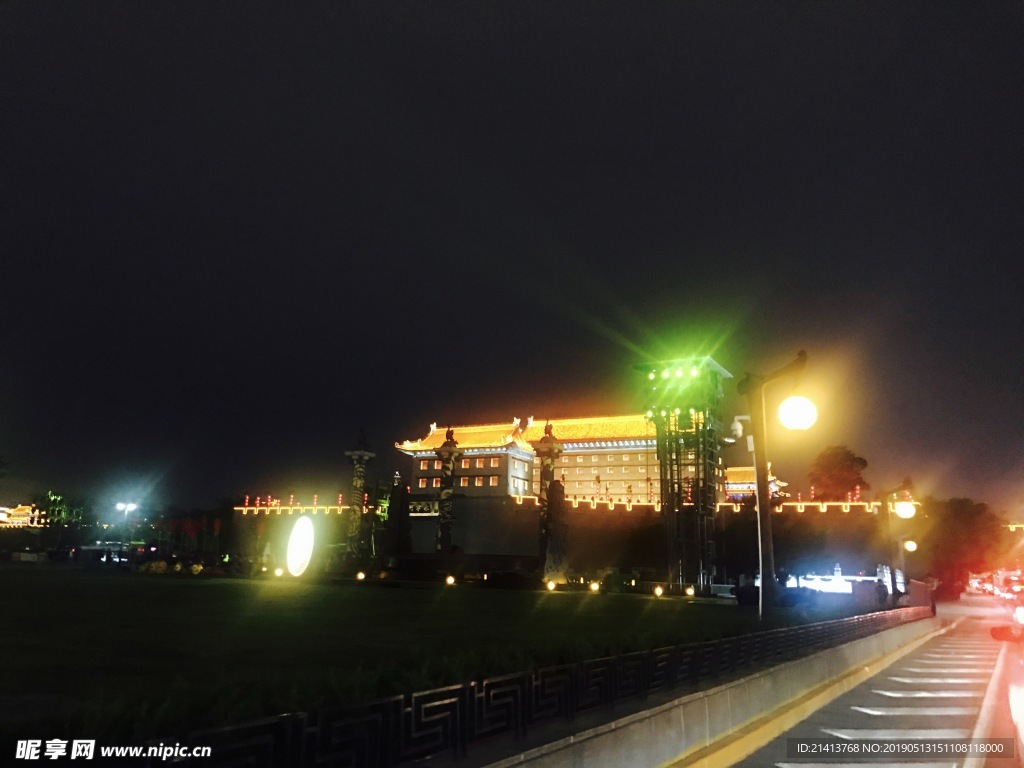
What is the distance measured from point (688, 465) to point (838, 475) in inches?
1475

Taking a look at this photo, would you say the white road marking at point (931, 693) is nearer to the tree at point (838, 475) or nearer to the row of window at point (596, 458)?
the tree at point (838, 475)

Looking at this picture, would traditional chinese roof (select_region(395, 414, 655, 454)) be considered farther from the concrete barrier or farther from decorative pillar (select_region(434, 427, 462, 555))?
the concrete barrier

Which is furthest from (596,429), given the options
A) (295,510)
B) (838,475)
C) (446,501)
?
(446,501)

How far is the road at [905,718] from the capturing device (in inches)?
339

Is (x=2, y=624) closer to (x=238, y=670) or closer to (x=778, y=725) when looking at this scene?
(x=238, y=670)

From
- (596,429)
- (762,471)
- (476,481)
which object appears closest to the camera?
(762,471)

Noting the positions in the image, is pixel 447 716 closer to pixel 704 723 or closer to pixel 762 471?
pixel 704 723

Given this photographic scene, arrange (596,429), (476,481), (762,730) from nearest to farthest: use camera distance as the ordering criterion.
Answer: (762,730), (476,481), (596,429)

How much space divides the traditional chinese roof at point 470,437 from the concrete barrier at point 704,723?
97.9 metres

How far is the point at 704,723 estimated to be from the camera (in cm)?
845

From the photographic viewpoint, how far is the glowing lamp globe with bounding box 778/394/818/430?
422 inches

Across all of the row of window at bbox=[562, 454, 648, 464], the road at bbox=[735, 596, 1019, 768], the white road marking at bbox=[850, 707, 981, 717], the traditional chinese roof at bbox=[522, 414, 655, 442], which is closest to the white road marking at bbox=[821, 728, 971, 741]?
the road at bbox=[735, 596, 1019, 768]

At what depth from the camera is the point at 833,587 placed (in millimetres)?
55156

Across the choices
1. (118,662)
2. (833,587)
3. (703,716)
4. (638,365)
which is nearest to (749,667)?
(703,716)
